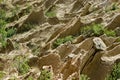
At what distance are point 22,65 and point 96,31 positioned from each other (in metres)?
3.74

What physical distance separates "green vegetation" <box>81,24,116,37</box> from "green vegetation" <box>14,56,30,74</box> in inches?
120

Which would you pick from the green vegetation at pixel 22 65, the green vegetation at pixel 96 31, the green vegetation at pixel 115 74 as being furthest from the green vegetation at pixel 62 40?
the green vegetation at pixel 115 74

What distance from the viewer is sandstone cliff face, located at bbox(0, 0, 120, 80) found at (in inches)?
586

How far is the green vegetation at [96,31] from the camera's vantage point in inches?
752

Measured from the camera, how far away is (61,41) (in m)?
20.6

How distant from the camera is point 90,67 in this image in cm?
1531

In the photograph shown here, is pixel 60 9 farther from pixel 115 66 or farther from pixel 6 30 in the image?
pixel 115 66

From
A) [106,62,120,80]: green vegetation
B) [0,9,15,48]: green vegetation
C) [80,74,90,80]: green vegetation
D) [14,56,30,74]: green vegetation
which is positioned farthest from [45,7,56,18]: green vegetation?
[106,62,120,80]: green vegetation

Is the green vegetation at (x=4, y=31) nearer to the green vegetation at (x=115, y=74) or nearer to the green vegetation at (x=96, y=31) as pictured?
the green vegetation at (x=96, y=31)

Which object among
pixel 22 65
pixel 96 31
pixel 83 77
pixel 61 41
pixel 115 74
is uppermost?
pixel 61 41

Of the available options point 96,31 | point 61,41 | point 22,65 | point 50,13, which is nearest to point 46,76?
point 22,65

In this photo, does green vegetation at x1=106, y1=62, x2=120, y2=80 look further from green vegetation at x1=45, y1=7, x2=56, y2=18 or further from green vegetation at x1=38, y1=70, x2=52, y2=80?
green vegetation at x1=45, y1=7, x2=56, y2=18

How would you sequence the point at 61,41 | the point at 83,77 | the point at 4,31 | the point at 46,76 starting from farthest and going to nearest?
the point at 4,31 → the point at 61,41 → the point at 83,77 → the point at 46,76

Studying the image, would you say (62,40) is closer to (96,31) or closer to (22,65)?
(96,31)
